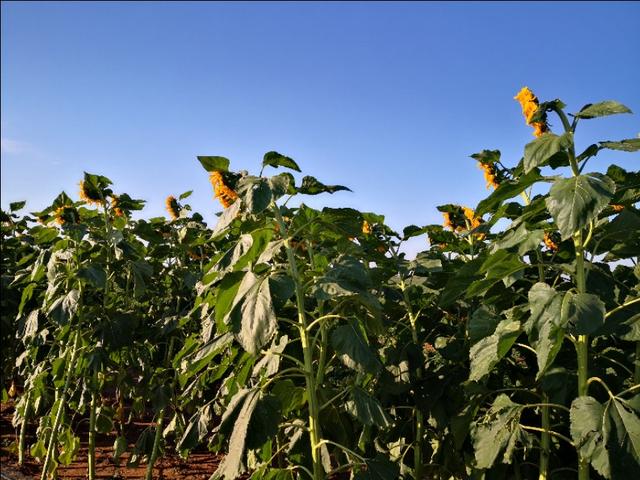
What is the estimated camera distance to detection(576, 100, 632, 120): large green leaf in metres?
2.06

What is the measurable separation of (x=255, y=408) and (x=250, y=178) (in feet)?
2.88

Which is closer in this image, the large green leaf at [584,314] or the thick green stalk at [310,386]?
the large green leaf at [584,314]

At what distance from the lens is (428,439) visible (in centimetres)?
366

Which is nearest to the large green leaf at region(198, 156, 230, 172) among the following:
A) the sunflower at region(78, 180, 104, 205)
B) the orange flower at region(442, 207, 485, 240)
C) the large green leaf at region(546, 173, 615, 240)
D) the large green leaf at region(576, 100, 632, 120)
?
the large green leaf at region(546, 173, 615, 240)

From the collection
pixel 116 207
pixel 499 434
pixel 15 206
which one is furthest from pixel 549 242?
pixel 15 206

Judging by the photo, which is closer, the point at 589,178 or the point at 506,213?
the point at 589,178

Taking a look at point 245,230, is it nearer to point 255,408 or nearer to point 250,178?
point 250,178

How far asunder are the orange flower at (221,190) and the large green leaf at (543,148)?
1242 millimetres

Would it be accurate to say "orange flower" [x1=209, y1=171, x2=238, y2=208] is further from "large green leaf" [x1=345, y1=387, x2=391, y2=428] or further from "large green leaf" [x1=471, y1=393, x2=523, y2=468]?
"large green leaf" [x1=471, y1=393, x2=523, y2=468]

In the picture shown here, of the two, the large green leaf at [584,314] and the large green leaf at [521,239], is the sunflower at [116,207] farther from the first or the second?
the large green leaf at [584,314]

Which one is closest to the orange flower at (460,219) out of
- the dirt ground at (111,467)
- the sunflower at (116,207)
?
the sunflower at (116,207)

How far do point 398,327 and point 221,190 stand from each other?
1.81 m

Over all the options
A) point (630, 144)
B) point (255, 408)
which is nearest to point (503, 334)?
point (630, 144)

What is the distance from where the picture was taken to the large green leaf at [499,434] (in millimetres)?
2346
